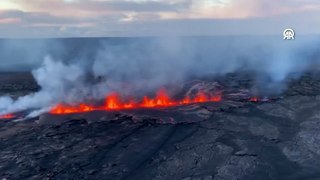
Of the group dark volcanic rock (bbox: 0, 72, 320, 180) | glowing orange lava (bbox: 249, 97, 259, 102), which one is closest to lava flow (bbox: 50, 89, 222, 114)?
dark volcanic rock (bbox: 0, 72, 320, 180)

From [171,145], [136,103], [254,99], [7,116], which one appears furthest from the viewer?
[136,103]

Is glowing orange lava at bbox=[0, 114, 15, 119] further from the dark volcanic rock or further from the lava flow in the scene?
the lava flow

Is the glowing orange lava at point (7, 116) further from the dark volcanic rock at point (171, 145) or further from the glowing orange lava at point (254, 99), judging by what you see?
the glowing orange lava at point (254, 99)

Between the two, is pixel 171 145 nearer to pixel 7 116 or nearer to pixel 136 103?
pixel 136 103

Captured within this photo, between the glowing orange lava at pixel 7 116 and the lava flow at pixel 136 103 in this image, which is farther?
the lava flow at pixel 136 103

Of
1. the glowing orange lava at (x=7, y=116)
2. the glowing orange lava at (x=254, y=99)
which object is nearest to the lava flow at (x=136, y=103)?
the glowing orange lava at (x=254, y=99)

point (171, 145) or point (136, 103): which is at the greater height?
point (136, 103)

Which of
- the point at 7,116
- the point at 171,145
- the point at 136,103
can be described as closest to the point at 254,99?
the point at 136,103

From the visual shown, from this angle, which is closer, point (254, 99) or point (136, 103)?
point (254, 99)

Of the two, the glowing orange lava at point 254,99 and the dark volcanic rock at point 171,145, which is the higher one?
the glowing orange lava at point 254,99
